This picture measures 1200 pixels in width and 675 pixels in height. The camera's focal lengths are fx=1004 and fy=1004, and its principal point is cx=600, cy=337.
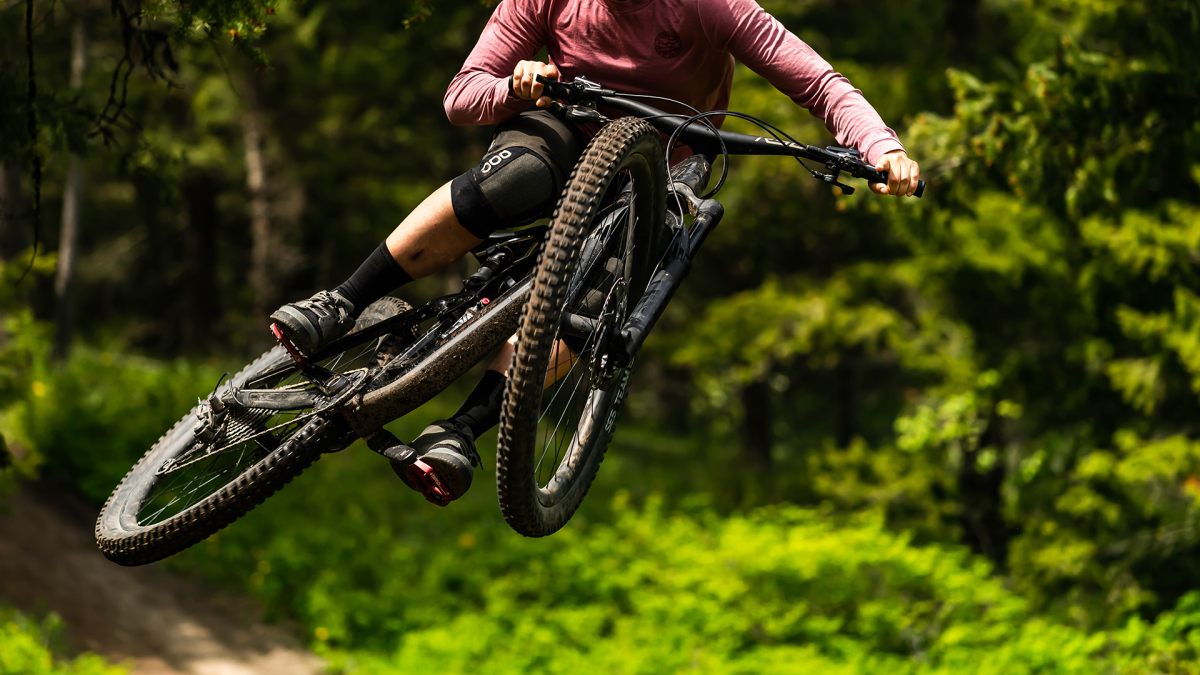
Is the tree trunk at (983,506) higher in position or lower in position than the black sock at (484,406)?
higher

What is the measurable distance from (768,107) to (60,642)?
9899 millimetres

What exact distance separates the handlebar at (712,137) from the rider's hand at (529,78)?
16mm

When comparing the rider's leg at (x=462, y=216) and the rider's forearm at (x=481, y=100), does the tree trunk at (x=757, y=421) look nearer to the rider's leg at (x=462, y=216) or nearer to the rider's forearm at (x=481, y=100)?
the rider's leg at (x=462, y=216)

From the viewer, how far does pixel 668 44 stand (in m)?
3.09

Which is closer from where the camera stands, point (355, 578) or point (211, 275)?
point (355, 578)

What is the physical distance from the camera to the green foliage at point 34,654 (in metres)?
7.66

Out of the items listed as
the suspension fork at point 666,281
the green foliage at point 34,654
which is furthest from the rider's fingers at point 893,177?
the green foliage at point 34,654

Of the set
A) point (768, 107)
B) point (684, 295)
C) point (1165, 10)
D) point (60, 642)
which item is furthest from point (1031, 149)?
point (684, 295)

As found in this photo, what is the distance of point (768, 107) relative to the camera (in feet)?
42.8

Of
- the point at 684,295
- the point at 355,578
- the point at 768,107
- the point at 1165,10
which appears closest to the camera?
the point at 1165,10

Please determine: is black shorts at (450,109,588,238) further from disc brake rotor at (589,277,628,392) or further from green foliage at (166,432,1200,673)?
green foliage at (166,432,1200,673)

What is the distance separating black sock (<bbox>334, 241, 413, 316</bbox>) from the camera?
10.5ft

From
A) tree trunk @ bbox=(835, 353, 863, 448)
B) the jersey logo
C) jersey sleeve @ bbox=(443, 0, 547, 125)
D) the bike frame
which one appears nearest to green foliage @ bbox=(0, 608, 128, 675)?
the bike frame

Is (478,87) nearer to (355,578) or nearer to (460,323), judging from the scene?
(460,323)
